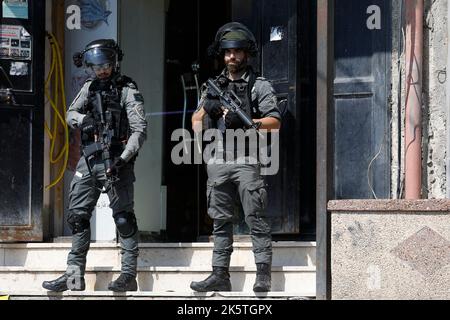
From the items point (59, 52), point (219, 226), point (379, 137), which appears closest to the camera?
point (219, 226)

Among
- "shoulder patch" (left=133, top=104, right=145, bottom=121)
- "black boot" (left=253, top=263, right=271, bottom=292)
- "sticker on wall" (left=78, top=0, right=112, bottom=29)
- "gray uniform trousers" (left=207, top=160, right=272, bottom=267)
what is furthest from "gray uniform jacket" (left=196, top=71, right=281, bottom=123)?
"sticker on wall" (left=78, top=0, right=112, bottom=29)

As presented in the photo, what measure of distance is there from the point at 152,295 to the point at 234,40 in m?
2.00

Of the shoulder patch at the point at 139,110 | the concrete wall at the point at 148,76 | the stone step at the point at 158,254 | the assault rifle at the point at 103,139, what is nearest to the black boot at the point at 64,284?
the assault rifle at the point at 103,139

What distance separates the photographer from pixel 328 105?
807cm

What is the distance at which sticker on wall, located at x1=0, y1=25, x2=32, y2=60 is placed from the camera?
33.2ft

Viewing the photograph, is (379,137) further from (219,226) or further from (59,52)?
(59,52)

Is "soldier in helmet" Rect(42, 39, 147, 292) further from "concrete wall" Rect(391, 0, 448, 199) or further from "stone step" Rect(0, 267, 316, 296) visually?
"concrete wall" Rect(391, 0, 448, 199)

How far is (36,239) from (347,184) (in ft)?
8.79

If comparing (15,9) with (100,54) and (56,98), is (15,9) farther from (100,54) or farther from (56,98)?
(100,54)

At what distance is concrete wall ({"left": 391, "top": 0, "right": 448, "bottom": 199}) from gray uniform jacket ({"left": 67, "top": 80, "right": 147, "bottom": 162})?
2138mm
